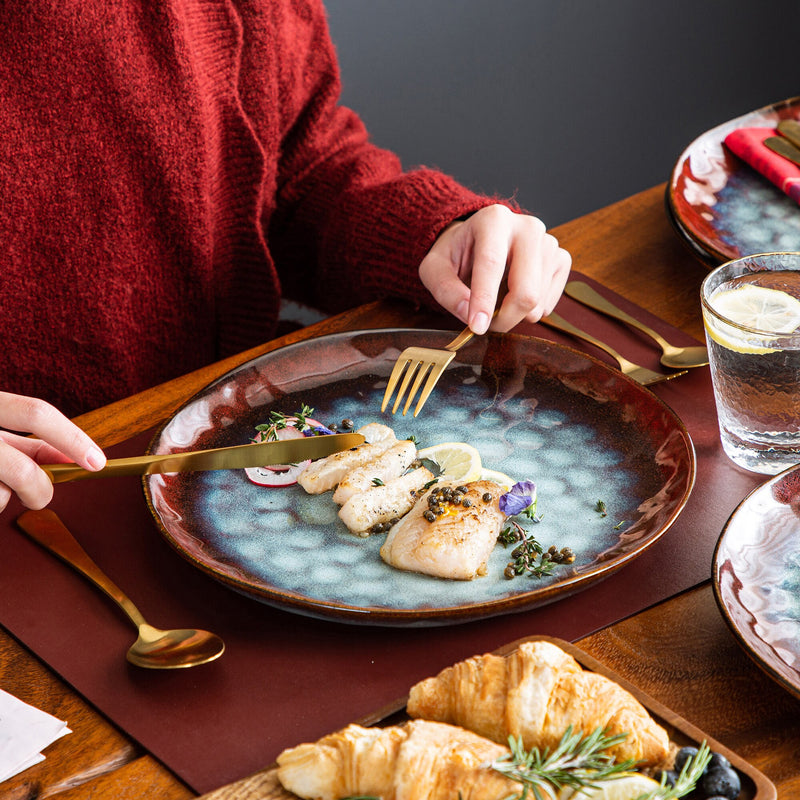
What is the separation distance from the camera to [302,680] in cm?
81

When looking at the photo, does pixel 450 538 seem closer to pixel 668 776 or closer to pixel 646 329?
pixel 668 776

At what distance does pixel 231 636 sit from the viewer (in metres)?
0.86

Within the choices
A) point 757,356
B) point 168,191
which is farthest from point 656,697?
point 168,191

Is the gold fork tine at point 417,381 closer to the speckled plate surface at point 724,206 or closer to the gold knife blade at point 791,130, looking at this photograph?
the speckled plate surface at point 724,206

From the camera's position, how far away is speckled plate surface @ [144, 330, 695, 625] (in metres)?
0.86

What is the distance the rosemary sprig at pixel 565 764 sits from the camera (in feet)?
1.92

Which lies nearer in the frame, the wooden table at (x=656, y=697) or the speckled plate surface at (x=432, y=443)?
the wooden table at (x=656, y=697)

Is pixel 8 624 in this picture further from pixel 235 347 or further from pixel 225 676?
pixel 235 347

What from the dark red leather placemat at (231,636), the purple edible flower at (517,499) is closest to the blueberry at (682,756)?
the dark red leather placemat at (231,636)

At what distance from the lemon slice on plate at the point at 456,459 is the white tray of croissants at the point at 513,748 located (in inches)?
14.6

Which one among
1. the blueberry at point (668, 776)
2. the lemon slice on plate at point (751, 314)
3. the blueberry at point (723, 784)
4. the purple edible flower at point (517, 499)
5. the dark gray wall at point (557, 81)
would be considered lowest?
the dark gray wall at point (557, 81)

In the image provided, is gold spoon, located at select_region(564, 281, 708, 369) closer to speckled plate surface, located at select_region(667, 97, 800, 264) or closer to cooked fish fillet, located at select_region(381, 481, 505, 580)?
speckled plate surface, located at select_region(667, 97, 800, 264)

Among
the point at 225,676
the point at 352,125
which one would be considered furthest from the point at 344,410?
the point at 352,125

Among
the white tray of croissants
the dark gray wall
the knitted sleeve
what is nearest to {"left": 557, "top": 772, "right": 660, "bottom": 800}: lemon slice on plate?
the white tray of croissants
